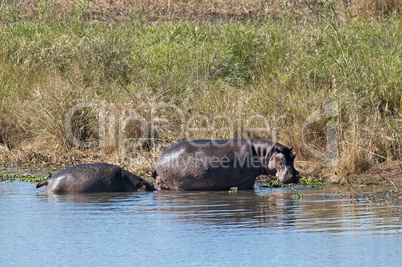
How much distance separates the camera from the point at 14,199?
8.54m

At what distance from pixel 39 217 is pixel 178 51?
273 inches

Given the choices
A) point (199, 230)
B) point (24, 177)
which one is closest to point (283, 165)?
point (199, 230)

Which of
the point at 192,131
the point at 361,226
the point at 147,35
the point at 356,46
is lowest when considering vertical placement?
the point at 361,226

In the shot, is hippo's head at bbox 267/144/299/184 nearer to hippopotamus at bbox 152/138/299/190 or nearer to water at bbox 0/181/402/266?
hippopotamus at bbox 152/138/299/190

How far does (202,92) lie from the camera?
12.1 meters

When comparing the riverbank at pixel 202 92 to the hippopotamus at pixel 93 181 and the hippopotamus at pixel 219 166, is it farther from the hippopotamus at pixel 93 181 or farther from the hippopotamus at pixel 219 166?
the hippopotamus at pixel 93 181

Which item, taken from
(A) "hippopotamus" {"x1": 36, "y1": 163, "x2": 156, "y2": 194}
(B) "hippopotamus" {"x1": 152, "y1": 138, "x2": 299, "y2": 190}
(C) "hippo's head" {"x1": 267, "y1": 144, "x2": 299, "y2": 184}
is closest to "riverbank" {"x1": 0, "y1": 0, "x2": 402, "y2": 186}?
(C) "hippo's head" {"x1": 267, "y1": 144, "x2": 299, "y2": 184}

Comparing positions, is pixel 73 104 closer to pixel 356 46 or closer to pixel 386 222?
pixel 356 46

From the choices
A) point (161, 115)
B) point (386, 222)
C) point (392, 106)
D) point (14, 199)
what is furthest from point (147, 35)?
point (386, 222)

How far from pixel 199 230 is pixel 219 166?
8.23ft

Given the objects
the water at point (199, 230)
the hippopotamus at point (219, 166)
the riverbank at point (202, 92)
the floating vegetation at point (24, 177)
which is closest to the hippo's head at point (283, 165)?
the hippopotamus at point (219, 166)

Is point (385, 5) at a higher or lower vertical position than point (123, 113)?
higher

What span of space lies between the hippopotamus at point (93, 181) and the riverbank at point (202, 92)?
1.30 meters

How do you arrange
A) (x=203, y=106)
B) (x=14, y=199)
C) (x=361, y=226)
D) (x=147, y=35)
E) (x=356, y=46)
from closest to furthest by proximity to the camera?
(x=361, y=226), (x=14, y=199), (x=203, y=106), (x=356, y=46), (x=147, y=35)
